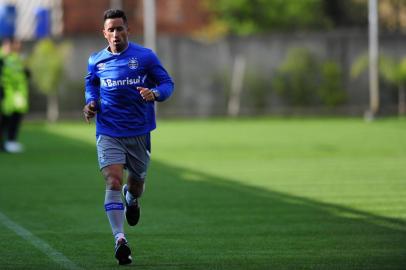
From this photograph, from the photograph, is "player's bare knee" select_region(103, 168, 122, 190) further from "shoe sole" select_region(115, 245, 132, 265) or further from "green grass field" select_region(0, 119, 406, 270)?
"shoe sole" select_region(115, 245, 132, 265)

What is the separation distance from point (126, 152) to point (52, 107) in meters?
34.3

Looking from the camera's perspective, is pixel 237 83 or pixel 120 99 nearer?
pixel 120 99

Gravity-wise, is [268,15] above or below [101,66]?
below

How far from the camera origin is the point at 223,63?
43750mm

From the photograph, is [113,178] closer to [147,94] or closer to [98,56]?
[147,94]

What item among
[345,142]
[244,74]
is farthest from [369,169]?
[244,74]

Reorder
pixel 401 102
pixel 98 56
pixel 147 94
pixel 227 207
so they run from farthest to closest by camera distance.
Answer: pixel 401 102, pixel 227 207, pixel 98 56, pixel 147 94

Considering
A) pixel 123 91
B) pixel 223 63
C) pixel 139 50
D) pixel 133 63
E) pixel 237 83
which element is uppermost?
pixel 139 50

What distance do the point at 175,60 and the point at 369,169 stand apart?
85.3 feet

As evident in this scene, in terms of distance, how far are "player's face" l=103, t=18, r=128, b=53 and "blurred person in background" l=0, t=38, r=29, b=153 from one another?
552 inches

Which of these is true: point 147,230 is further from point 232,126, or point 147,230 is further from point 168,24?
point 168,24

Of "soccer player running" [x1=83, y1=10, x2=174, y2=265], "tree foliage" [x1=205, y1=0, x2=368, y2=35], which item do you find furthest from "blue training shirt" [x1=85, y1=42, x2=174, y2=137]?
"tree foliage" [x1=205, y1=0, x2=368, y2=35]

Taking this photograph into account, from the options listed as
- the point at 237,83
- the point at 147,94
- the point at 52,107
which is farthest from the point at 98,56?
the point at 52,107

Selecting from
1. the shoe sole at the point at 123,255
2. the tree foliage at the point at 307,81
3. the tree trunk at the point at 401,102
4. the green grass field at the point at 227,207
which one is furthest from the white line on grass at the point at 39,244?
the tree trunk at the point at 401,102
